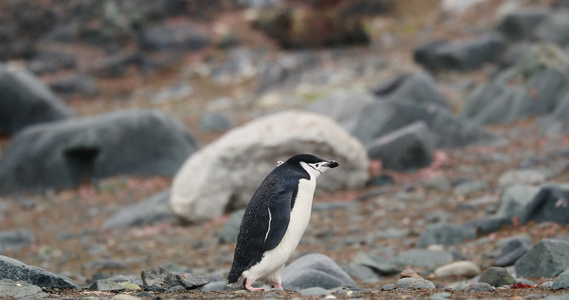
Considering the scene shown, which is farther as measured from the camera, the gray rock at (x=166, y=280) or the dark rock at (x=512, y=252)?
the dark rock at (x=512, y=252)

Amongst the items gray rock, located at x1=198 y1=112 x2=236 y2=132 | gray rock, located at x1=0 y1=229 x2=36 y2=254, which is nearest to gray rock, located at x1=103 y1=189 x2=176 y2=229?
gray rock, located at x1=0 y1=229 x2=36 y2=254

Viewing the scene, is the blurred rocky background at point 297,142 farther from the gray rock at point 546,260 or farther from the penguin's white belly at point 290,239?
the penguin's white belly at point 290,239

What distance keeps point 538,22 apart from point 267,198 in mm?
16345

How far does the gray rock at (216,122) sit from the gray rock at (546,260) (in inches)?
454

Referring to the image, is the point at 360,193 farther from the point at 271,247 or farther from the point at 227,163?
the point at 271,247

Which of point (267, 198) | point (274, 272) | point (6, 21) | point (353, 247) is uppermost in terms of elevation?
point (6, 21)

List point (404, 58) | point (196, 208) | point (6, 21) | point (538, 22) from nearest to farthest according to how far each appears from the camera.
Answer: point (196, 208) < point (538, 22) < point (404, 58) < point (6, 21)

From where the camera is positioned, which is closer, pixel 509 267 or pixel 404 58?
Result: pixel 509 267

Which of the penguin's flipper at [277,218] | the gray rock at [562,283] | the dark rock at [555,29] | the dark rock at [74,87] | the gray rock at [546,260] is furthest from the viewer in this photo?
the dark rock at [74,87]

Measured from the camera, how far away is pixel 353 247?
7.60 metres

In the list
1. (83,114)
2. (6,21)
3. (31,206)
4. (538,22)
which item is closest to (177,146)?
(31,206)

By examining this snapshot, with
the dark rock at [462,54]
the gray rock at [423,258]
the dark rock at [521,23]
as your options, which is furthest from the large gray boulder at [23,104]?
the gray rock at [423,258]

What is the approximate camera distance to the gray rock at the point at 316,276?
5215mm

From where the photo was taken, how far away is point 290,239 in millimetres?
4648
